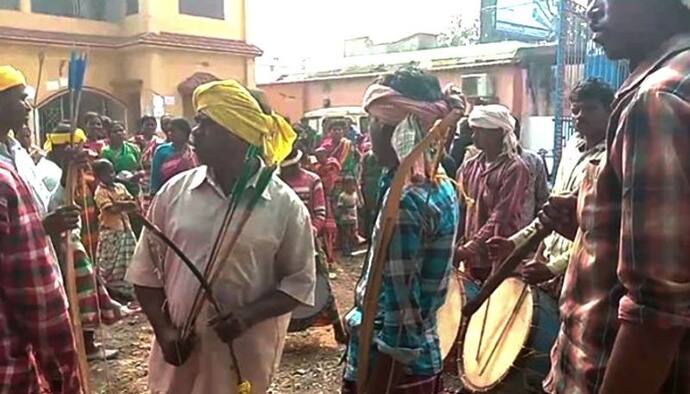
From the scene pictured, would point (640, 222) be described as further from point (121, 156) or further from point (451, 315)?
point (121, 156)

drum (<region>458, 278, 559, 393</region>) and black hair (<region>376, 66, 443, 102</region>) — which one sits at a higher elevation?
black hair (<region>376, 66, 443, 102</region>)

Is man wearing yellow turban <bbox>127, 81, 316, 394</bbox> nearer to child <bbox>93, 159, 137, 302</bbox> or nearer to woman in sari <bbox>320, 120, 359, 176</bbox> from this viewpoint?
child <bbox>93, 159, 137, 302</bbox>

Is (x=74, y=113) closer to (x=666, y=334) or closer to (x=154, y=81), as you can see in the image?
(x=666, y=334)

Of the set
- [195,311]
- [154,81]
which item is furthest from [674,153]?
[154,81]

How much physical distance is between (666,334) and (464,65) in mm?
15465

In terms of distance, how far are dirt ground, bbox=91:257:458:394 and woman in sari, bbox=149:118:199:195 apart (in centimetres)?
133

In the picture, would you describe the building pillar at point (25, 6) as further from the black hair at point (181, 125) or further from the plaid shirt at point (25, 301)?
the plaid shirt at point (25, 301)

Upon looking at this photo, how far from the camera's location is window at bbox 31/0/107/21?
17.2m

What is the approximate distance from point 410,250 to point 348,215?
25.0 ft

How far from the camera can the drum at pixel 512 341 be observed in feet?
11.8

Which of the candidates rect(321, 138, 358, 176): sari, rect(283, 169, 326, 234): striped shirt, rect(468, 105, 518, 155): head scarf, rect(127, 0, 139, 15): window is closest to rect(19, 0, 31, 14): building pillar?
rect(127, 0, 139, 15): window

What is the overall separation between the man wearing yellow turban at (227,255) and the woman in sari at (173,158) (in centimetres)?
418

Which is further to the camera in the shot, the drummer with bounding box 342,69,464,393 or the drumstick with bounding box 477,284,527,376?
the drumstick with bounding box 477,284,527,376

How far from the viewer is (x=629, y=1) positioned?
1475 millimetres
